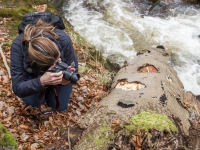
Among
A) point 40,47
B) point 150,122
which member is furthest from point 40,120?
point 150,122

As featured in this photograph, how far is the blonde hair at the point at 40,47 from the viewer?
2939mm

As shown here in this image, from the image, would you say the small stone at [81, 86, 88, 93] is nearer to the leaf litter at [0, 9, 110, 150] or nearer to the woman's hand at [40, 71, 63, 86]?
the leaf litter at [0, 9, 110, 150]

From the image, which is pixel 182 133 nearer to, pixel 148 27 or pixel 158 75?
pixel 158 75

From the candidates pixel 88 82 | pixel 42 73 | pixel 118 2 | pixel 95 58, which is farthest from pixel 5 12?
pixel 118 2

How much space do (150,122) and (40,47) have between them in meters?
1.69

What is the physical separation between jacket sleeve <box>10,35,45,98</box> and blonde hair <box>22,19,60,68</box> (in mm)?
245

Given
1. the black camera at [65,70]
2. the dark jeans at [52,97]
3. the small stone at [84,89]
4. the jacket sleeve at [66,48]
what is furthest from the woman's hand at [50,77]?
the small stone at [84,89]

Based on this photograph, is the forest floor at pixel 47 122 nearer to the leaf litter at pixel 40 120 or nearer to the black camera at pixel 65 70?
the leaf litter at pixel 40 120

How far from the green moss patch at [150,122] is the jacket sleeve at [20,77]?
1.26m

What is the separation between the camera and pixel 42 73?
3314mm

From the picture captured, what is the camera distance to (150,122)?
3.34 m

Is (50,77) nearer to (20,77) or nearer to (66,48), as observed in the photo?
(20,77)

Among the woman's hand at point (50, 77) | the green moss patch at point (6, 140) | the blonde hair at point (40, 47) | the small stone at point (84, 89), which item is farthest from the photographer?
the small stone at point (84, 89)

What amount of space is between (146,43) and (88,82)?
406cm
